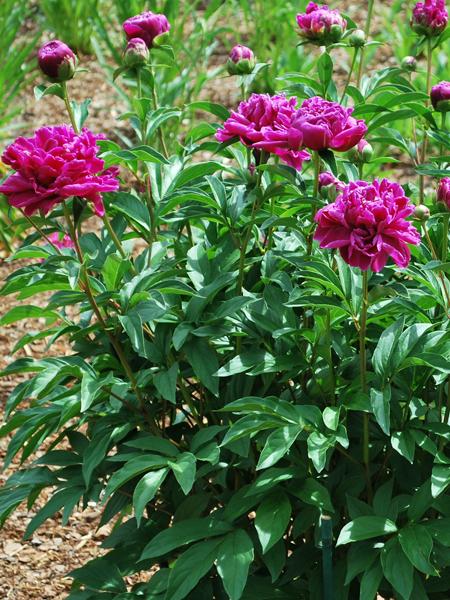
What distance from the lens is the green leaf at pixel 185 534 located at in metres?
1.50

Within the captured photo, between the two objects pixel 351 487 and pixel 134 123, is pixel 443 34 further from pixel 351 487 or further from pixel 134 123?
pixel 351 487

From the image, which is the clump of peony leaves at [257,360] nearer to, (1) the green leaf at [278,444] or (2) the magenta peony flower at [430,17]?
(1) the green leaf at [278,444]

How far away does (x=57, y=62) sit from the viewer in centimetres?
169

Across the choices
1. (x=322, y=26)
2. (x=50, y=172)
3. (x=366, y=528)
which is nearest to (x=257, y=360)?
(x=366, y=528)

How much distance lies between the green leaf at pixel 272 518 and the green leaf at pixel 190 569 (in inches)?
3.5

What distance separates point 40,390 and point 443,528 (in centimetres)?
64

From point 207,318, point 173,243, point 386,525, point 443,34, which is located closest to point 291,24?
point 443,34

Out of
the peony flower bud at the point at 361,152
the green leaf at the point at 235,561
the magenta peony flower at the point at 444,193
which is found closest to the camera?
the green leaf at the point at 235,561

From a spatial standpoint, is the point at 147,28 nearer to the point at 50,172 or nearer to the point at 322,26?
the point at 322,26

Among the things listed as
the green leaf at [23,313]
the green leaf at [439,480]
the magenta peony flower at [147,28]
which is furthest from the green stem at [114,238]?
the green leaf at [439,480]

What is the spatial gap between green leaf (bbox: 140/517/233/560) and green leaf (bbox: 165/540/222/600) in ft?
0.06

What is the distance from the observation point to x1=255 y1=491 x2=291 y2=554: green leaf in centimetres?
141

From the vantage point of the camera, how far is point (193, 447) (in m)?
1.56

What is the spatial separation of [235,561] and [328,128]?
24.1 inches
